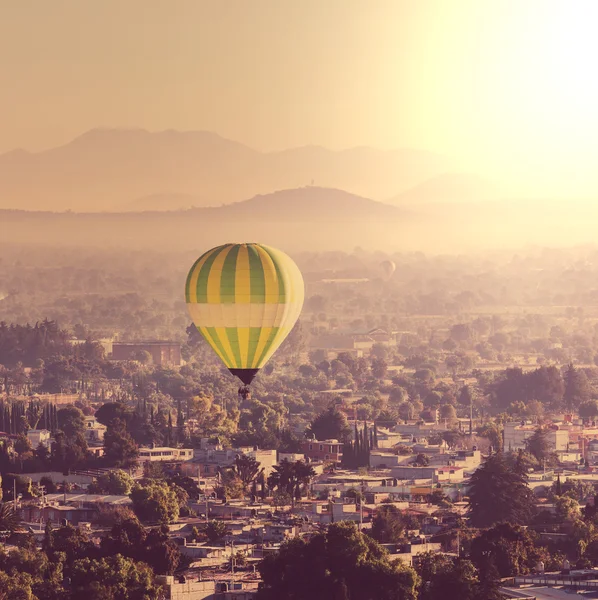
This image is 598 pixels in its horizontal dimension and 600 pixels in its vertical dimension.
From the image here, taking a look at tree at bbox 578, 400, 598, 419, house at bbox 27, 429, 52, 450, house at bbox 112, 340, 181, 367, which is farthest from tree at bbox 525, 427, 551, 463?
house at bbox 112, 340, 181, 367

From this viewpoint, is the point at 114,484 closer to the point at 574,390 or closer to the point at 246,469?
the point at 246,469

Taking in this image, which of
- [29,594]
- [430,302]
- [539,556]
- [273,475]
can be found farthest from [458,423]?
[430,302]

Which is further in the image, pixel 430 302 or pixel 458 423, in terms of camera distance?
pixel 430 302

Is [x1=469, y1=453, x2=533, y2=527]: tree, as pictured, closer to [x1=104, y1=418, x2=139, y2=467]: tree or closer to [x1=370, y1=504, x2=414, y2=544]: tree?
[x1=370, y1=504, x2=414, y2=544]: tree

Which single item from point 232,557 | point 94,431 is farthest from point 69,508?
point 94,431

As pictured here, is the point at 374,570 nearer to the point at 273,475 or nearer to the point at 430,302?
the point at 273,475

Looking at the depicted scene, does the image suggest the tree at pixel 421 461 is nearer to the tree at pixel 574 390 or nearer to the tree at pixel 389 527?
the tree at pixel 389 527
